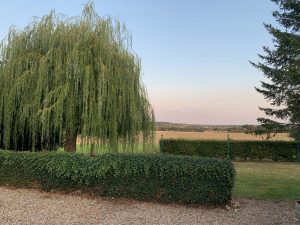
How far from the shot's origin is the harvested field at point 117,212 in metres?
6.47

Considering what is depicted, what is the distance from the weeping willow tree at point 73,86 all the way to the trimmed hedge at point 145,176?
1820mm

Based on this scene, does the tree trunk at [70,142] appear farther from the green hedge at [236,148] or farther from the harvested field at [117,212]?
the green hedge at [236,148]

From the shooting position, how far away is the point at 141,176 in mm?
7824

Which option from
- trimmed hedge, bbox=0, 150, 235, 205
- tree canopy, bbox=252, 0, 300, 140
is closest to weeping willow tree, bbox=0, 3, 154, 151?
trimmed hedge, bbox=0, 150, 235, 205

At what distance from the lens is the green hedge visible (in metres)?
21.9

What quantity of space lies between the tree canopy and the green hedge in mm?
2577

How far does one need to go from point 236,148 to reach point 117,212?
52.5ft

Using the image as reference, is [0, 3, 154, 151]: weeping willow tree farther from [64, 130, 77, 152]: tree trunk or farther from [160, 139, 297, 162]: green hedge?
[160, 139, 297, 162]: green hedge

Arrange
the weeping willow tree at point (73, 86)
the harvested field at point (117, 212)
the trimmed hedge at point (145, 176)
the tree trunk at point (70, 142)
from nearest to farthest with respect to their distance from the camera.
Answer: the harvested field at point (117, 212) < the trimmed hedge at point (145, 176) < the weeping willow tree at point (73, 86) < the tree trunk at point (70, 142)

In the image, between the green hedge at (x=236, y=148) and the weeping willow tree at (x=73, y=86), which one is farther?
the green hedge at (x=236, y=148)

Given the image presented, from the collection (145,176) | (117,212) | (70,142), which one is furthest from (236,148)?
(117,212)

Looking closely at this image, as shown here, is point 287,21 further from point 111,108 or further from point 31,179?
point 31,179

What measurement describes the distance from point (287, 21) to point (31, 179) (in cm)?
1338

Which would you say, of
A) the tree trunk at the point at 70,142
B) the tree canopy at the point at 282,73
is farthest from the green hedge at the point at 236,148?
the tree trunk at the point at 70,142
